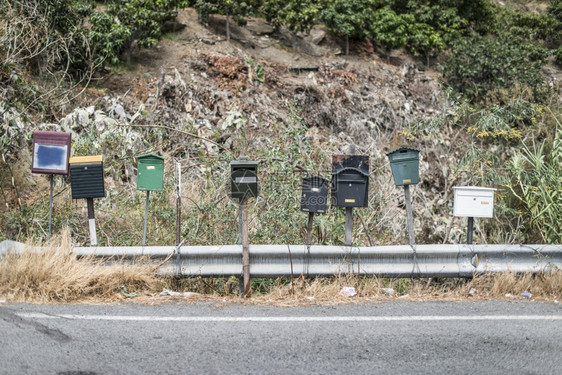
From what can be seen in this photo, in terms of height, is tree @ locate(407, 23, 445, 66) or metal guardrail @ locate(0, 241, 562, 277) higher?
tree @ locate(407, 23, 445, 66)

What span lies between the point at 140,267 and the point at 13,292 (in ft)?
4.04

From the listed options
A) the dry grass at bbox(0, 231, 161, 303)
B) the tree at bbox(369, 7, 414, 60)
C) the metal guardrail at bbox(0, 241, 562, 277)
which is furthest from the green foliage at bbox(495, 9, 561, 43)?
the dry grass at bbox(0, 231, 161, 303)

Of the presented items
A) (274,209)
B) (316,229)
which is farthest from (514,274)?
(274,209)

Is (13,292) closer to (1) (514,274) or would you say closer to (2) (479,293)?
(2) (479,293)

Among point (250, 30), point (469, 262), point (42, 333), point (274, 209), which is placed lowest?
point (42, 333)

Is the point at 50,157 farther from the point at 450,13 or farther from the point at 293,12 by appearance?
the point at 450,13

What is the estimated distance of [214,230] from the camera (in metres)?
7.68

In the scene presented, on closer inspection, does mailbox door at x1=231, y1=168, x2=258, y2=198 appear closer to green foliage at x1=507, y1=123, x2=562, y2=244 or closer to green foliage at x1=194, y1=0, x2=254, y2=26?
green foliage at x1=507, y1=123, x2=562, y2=244

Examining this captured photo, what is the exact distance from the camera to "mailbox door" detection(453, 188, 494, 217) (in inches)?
258

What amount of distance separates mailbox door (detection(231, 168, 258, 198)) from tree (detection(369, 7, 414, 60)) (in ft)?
47.9

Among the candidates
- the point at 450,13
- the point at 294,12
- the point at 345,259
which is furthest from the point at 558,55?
the point at 345,259

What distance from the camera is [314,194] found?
21.3 ft

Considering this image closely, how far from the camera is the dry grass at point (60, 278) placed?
568 centimetres

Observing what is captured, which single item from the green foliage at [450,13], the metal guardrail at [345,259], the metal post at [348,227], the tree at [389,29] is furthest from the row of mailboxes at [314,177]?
the green foliage at [450,13]
